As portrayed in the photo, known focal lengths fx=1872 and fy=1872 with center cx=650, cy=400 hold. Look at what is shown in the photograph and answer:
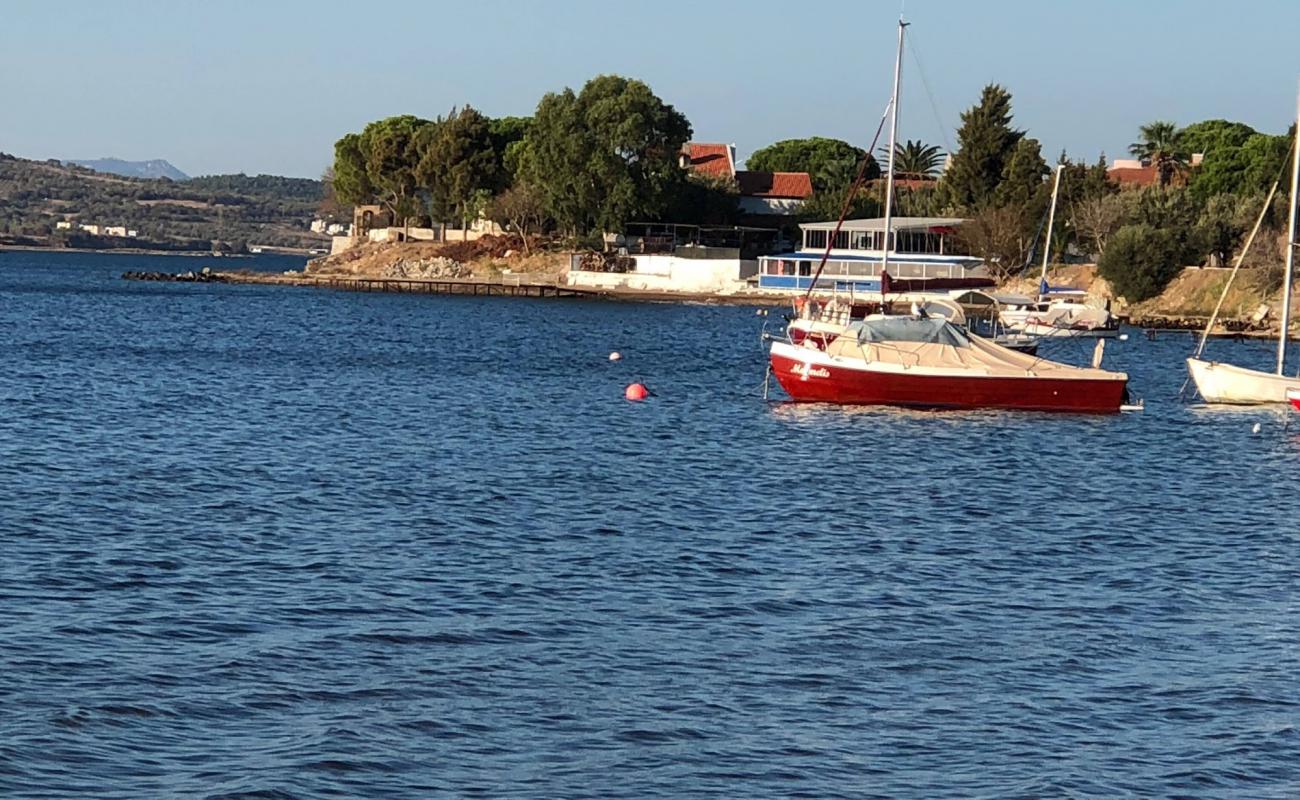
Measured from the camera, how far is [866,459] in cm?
3903

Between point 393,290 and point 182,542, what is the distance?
117727 mm

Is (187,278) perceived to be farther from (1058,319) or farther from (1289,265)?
(1289,265)

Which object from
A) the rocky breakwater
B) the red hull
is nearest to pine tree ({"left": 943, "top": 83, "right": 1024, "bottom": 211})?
the rocky breakwater

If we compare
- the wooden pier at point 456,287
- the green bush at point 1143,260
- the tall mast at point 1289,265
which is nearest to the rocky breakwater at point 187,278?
the wooden pier at point 456,287

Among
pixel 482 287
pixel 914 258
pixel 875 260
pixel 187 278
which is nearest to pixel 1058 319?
pixel 875 260

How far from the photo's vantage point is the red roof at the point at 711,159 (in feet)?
542

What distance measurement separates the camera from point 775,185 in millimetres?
157250

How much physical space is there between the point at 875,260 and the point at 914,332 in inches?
2625

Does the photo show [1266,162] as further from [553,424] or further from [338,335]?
[553,424]

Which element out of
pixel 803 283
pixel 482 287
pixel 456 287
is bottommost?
pixel 456 287

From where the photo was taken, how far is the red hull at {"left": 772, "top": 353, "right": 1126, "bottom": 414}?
48000 mm

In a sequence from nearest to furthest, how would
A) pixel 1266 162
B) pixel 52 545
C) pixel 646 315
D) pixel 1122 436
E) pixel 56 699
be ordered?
1. pixel 56 699
2. pixel 52 545
3. pixel 1122 436
4. pixel 646 315
5. pixel 1266 162

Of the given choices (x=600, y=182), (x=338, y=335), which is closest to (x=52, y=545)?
(x=338, y=335)

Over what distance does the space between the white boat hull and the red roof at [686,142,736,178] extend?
10948 cm
